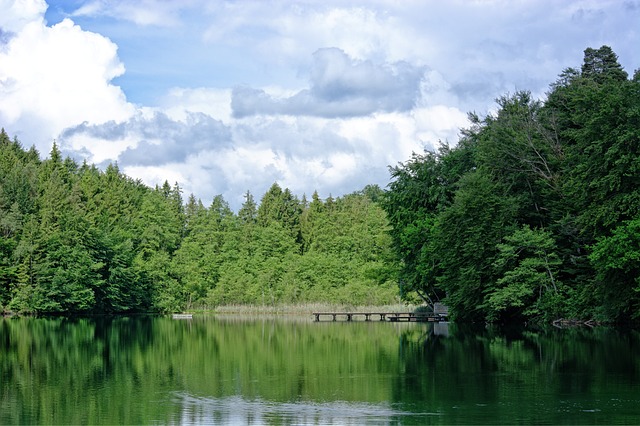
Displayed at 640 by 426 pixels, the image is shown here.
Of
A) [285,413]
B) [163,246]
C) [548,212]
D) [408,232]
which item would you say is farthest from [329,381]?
[163,246]

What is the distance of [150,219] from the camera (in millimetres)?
110375

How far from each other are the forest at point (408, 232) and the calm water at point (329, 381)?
26.7ft

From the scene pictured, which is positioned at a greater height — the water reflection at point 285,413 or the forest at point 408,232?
the forest at point 408,232

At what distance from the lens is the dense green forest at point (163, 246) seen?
8275 cm

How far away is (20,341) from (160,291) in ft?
176

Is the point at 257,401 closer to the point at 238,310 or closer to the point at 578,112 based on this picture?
the point at 578,112

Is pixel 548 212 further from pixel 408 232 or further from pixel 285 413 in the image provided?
pixel 285 413

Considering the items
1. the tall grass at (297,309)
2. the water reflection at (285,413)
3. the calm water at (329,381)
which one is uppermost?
the tall grass at (297,309)

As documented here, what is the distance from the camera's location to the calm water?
60.0 ft

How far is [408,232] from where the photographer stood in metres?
64.1

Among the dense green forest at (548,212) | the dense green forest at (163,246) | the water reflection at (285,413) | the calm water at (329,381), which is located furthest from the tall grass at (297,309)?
the water reflection at (285,413)

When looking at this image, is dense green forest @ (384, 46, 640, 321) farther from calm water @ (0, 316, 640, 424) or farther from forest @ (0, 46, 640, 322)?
calm water @ (0, 316, 640, 424)

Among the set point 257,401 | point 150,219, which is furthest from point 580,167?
point 150,219

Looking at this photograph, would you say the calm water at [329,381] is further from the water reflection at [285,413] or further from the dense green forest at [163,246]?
the dense green forest at [163,246]
